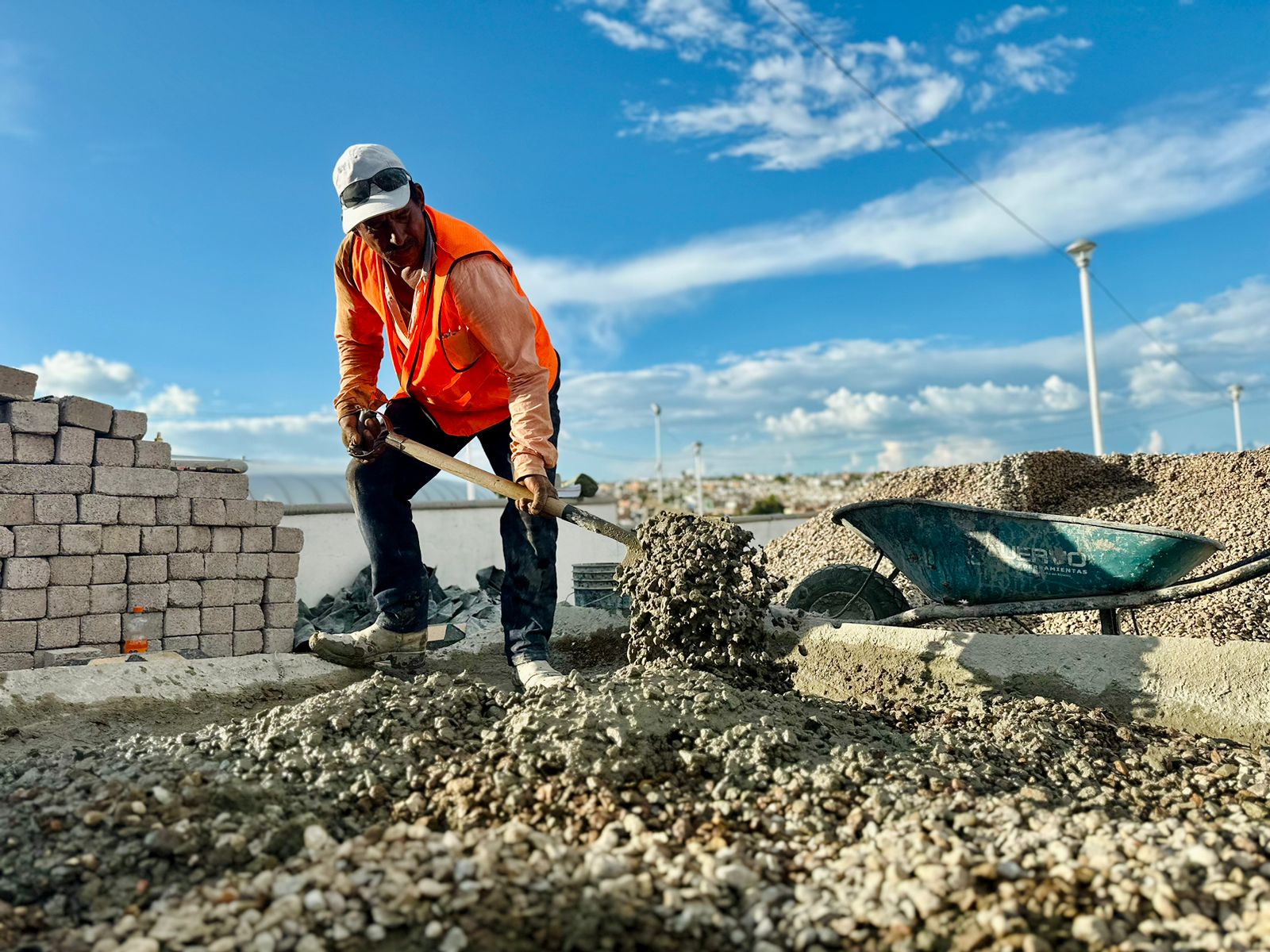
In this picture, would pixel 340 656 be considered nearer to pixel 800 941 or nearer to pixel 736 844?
pixel 736 844

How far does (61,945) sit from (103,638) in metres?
5.76

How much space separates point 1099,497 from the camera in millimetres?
6961

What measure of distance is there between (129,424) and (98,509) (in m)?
0.67

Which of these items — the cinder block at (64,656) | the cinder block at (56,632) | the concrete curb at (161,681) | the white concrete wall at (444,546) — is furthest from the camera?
the white concrete wall at (444,546)

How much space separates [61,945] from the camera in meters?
1.51

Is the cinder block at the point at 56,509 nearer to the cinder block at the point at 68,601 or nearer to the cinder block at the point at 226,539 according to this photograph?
the cinder block at the point at 68,601

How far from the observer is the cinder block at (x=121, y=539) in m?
6.42

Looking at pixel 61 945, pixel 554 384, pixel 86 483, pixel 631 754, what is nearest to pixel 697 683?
pixel 631 754

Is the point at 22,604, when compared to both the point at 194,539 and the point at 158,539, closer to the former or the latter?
the point at 158,539

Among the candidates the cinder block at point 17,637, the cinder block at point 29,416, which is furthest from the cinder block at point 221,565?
the cinder block at point 29,416

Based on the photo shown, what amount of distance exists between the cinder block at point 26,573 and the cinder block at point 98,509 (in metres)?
0.40

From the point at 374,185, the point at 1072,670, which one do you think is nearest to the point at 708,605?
the point at 1072,670

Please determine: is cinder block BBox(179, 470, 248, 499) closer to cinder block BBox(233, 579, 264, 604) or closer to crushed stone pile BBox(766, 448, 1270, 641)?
Answer: cinder block BBox(233, 579, 264, 604)

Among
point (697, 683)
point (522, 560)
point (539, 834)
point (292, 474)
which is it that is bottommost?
point (539, 834)
